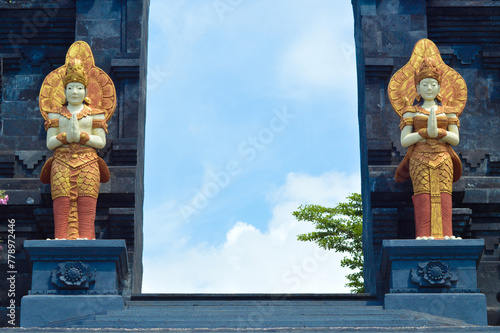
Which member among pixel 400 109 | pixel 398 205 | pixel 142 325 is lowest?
pixel 142 325

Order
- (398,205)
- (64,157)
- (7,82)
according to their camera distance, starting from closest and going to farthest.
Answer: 1. (64,157)
2. (398,205)
3. (7,82)

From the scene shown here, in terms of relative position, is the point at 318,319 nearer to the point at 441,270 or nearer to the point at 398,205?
the point at 441,270

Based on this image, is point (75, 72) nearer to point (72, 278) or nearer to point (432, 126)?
point (72, 278)

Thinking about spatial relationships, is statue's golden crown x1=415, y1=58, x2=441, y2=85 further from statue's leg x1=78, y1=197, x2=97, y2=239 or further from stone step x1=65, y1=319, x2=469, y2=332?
statue's leg x1=78, y1=197, x2=97, y2=239

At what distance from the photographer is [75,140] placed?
18125 mm

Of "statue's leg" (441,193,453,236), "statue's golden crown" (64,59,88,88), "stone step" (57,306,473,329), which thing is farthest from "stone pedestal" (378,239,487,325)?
"statue's golden crown" (64,59,88,88)

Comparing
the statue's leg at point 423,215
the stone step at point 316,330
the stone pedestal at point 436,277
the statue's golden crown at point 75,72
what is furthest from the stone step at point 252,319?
the statue's golden crown at point 75,72

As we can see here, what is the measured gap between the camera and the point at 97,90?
1905 centimetres

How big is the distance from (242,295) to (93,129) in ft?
12.6

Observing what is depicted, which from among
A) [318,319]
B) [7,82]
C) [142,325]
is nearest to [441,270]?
[318,319]

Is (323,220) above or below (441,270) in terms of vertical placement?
above

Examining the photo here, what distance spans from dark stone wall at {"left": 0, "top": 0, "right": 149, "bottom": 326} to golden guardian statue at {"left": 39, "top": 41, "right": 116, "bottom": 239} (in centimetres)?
137

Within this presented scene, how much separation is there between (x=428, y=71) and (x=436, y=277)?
142 inches

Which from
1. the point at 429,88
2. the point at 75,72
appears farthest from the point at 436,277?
the point at 75,72
